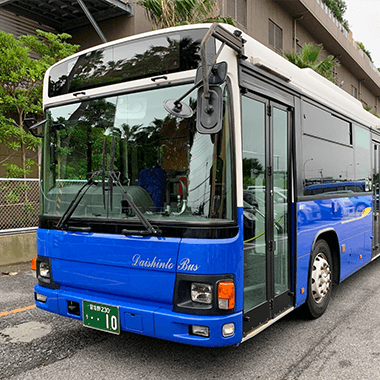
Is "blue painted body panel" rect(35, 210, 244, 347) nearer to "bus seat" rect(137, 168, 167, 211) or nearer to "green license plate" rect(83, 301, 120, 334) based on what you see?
"green license plate" rect(83, 301, 120, 334)

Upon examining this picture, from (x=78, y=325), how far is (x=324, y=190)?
337 centimetres

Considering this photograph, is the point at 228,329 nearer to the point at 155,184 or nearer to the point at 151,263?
the point at 151,263

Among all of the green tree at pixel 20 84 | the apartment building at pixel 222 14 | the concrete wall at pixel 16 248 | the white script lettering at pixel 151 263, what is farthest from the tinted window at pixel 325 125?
the concrete wall at pixel 16 248

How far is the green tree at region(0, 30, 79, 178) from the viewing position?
345 inches

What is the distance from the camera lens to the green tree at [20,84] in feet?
28.7

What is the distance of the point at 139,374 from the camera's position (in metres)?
3.44

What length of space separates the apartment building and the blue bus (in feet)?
19.4

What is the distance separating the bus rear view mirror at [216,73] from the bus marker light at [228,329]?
1866mm

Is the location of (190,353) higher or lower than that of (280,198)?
lower

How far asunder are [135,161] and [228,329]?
1.59m

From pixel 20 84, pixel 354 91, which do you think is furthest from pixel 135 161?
pixel 354 91

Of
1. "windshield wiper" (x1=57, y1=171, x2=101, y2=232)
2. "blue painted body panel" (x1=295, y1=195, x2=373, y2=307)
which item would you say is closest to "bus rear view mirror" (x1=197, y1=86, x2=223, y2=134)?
"windshield wiper" (x1=57, y1=171, x2=101, y2=232)

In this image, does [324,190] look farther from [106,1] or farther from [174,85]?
[106,1]

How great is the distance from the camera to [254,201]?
11.9 feet
